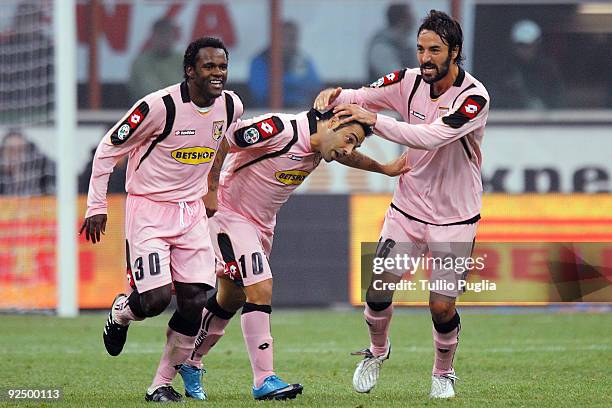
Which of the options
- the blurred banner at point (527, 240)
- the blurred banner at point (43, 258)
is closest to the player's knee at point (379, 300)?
the blurred banner at point (527, 240)

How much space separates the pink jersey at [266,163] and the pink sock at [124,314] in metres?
0.86

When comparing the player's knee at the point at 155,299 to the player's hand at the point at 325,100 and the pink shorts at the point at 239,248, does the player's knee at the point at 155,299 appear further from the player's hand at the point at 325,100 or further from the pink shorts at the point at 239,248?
the player's hand at the point at 325,100

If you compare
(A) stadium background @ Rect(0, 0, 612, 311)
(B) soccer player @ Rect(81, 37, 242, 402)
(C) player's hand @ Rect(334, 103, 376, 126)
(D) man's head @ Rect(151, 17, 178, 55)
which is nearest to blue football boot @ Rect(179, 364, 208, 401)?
(B) soccer player @ Rect(81, 37, 242, 402)

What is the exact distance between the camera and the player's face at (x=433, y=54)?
7902 mm

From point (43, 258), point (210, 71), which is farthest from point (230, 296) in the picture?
point (43, 258)

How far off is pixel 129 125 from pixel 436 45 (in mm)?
1807

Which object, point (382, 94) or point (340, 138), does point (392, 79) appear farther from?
point (340, 138)

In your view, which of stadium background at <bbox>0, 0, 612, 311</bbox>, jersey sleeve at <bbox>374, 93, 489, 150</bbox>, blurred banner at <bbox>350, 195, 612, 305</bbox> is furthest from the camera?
stadium background at <bbox>0, 0, 612, 311</bbox>

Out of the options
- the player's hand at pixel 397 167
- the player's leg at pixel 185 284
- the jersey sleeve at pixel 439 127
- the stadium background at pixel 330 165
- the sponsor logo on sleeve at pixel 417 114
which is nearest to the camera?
the jersey sleeve at pixel 439 127

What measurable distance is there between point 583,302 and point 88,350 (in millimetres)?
5848

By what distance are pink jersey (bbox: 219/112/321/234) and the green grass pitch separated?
115 cm

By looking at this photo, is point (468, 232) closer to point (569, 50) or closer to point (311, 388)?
point (311, 388)

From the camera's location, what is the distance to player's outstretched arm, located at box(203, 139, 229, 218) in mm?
8164

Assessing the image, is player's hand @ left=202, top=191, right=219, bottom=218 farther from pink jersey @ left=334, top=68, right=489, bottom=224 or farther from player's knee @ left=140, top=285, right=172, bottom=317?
pink jersey @ left=334, top=68, right=489, bottom=224
